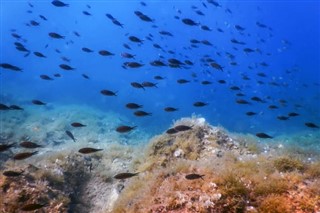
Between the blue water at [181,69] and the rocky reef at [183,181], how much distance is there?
19165mm

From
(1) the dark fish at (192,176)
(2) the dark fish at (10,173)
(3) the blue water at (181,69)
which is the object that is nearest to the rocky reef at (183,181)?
(1) the dark fish at (192,176)

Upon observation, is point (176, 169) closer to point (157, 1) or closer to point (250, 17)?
point (250, 17)

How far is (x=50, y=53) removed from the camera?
5044 inches

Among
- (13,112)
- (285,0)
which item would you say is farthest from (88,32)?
(13,112)

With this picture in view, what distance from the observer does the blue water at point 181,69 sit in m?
41.0

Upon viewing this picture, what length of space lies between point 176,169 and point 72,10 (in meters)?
180

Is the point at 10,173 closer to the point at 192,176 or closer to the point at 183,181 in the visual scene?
the point at 183,181

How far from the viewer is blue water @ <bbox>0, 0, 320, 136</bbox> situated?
41.0m

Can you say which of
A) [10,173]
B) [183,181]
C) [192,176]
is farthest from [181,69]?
[192,176]

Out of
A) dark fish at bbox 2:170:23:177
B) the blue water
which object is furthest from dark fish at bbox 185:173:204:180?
the blue water

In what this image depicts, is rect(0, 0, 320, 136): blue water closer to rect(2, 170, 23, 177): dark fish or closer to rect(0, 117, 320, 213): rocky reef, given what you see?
rect(0, 117, 320, 213): rocky reef

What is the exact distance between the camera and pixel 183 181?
235 inches

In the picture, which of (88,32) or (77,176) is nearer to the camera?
(77,176)

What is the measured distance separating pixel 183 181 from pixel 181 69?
6256 cm
